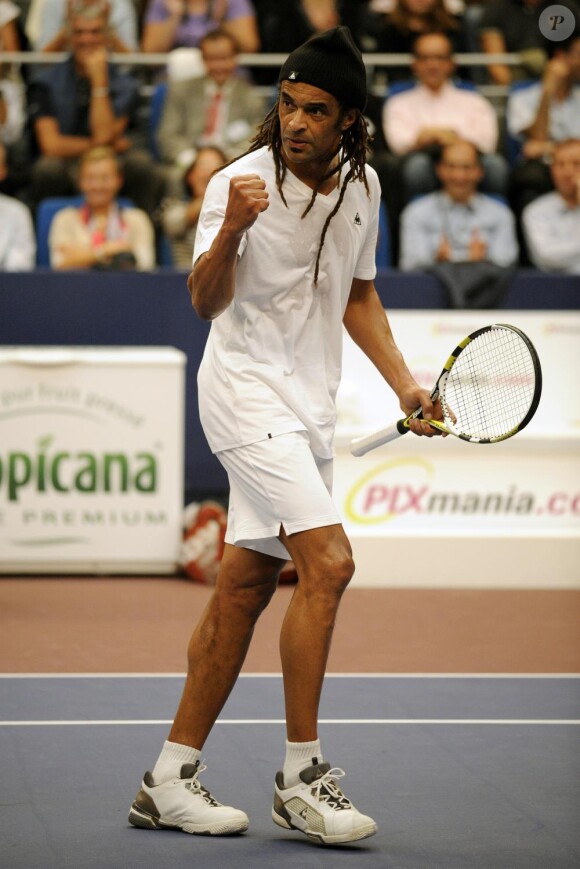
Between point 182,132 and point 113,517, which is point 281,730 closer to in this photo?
point 113,517

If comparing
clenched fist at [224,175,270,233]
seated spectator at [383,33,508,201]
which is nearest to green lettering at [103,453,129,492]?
seated spectator at [383,33,508,201]

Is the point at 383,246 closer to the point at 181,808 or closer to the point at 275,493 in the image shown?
the point at 275,493

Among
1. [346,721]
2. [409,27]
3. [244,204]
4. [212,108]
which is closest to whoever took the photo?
[244,204]

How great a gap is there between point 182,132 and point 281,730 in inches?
211

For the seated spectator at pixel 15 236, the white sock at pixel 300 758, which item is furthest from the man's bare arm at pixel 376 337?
the seated spectator at pixel 15 236

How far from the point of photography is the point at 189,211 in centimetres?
806

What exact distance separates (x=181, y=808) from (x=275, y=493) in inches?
30.4

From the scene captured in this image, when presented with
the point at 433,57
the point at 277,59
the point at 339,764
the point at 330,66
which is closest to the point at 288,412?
the point at 330,66

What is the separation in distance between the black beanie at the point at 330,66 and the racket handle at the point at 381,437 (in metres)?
0.77

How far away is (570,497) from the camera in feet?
23.9

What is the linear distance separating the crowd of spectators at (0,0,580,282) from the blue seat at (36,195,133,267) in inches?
2.0

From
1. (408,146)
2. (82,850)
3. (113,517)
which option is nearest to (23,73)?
(408,146)

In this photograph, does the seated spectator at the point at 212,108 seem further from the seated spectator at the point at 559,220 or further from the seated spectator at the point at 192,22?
the seated spectator at the point at 559,220

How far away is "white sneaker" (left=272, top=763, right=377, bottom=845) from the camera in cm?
327
